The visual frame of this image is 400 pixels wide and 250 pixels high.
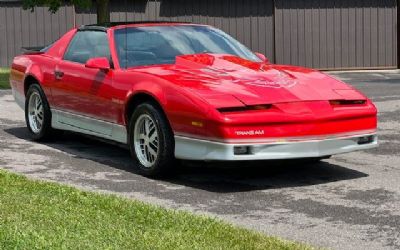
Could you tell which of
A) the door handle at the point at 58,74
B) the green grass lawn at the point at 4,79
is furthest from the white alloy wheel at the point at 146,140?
the green grass lawn at the point at 4,79

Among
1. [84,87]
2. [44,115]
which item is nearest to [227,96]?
[84,87]

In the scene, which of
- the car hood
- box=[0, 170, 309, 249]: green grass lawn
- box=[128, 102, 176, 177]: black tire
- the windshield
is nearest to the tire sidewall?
the windshield

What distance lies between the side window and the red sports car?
0.01 meters

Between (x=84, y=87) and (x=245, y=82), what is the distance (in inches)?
78.9

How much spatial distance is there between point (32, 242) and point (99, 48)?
13.6 ft

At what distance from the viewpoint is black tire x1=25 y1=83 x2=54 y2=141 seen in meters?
9.99

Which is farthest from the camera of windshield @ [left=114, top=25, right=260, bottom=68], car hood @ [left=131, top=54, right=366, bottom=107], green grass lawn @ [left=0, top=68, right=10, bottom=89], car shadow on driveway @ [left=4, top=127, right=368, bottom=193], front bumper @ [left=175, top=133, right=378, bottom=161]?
green grass lawn @ [left=0, top=68, right=10, bottom=89]

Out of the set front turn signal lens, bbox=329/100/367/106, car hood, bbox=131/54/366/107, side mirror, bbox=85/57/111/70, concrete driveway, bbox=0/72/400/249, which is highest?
side mirror, bbox=85/57/111/70

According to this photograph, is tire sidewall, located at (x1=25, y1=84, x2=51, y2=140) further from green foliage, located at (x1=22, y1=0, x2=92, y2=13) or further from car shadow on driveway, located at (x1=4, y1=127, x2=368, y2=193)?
green foliage, located at (x1=22, y1=0, x2=92, y2=13)

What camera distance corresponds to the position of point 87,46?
31.4 feet

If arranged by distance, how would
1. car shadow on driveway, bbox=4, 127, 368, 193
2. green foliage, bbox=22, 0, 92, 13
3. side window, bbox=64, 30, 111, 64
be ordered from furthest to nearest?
green foliage, bbox=22, 0, 92, 13
side window, bbox=64, 30, 111, 64
car shadow on driveway, bbox=4, 127, 368, 193

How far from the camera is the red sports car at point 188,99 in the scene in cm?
741

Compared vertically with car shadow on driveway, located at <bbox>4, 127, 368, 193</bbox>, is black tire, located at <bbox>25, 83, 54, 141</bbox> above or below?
above

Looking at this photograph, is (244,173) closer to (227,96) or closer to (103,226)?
(227,96)
